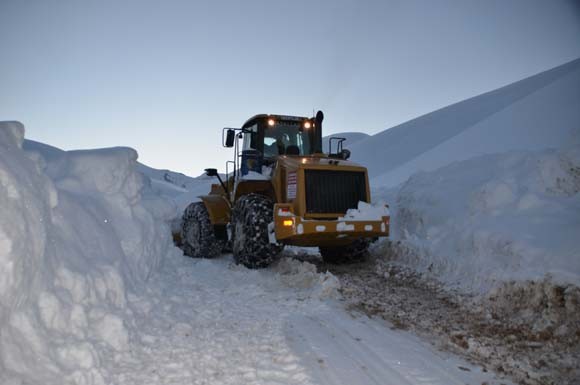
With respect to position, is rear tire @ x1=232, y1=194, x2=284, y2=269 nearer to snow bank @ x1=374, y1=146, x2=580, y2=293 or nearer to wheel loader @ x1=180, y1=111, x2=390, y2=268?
wheel loader @ x1=180, y1=111, x2=390, y2=268

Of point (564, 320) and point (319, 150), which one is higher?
point (319, 150)

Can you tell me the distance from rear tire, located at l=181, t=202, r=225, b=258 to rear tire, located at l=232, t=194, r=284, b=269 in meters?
1.59

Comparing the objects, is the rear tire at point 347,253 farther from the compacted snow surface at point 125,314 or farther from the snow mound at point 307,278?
the compacted snow surface at point 125,314

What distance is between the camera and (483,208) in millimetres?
6488

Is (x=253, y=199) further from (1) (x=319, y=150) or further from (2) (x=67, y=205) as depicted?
(2) (x=67, y=205)

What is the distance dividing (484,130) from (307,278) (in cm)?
2011

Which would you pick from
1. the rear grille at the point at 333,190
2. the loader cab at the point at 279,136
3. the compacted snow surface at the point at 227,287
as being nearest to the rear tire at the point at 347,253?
the compacted snow surface at the point at 227,287

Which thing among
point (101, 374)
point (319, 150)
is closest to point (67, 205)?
point (101, 374)

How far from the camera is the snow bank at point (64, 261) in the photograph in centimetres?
236

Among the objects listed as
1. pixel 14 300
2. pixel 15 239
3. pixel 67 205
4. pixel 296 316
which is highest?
pixel 67 205

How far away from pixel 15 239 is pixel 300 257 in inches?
247

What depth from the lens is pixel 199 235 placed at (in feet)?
27.2

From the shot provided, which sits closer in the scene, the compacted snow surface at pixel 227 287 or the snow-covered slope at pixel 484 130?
the compacted snow surface at pixel 227 287

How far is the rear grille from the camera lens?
6.27 metres
